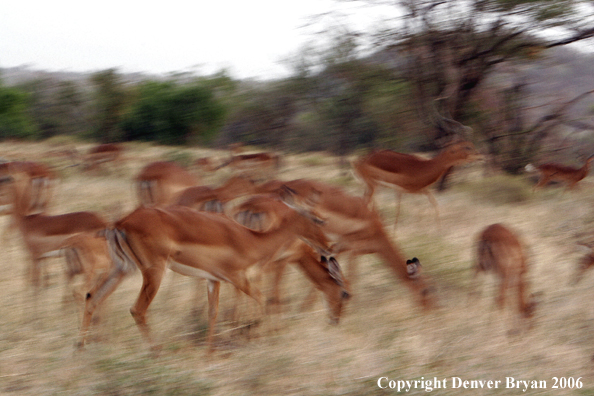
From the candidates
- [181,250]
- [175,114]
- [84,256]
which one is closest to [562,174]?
[181,250]

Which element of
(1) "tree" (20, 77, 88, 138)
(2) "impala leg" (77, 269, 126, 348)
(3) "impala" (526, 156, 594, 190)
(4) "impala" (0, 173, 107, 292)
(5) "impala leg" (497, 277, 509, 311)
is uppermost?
(2) "impala leg" (77, 269, 126, 348)

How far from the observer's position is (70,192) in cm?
900

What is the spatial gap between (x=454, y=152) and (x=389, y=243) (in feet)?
10.3

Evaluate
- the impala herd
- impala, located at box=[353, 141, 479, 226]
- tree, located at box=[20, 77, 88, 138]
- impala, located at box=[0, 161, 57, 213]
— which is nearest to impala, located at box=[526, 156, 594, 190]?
impala, located at box=[353, 141, 479, 226]

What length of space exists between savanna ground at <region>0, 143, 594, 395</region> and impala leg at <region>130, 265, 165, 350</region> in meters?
0.13

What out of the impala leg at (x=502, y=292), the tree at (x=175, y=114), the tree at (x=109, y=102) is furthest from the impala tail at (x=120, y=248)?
the tree at (x=109, y=102)

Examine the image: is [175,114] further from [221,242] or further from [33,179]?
[221,242]

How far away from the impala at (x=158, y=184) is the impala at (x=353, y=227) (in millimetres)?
1361

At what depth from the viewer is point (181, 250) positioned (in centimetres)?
365

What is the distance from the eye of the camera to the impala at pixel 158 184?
21.4 feet

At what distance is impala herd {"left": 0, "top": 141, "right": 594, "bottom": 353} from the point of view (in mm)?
3608

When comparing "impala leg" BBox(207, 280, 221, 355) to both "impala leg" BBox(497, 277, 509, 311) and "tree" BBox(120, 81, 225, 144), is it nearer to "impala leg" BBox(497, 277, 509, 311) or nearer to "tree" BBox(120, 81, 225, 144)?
"impala leg" BBox(497, 277, 509, 311)

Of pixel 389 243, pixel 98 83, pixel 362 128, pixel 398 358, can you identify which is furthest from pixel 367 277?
pixel 98 83

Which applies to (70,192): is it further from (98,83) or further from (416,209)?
(98,83)
